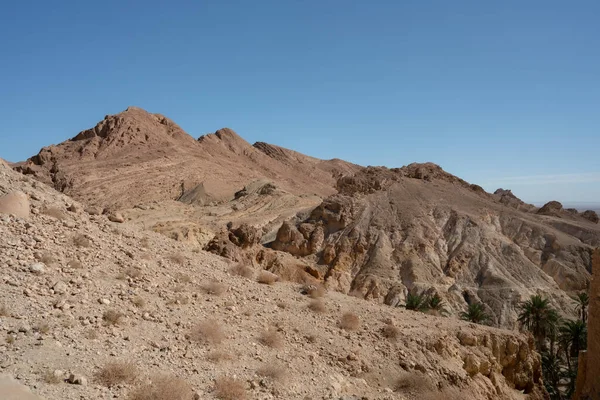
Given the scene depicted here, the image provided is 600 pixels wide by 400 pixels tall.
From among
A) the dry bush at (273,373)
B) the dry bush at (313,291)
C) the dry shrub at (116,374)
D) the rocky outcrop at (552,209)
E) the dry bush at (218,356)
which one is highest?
the rocky outcrop at (552,209)

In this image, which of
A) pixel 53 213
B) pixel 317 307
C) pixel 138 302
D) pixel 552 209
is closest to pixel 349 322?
pixel 317 307

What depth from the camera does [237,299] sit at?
10.5 m

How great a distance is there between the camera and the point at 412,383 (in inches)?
379

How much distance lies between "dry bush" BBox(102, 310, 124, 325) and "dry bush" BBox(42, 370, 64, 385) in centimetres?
171

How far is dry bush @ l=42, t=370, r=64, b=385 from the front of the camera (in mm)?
5809

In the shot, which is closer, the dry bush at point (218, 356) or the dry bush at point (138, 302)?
the dry bush at point (218, 356)

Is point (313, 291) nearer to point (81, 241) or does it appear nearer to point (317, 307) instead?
point (317, 307)

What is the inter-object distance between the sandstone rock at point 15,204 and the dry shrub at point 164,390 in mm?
5140

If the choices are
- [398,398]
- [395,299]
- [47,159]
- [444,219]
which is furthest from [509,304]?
[47,159]

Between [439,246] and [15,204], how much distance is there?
32.0 m

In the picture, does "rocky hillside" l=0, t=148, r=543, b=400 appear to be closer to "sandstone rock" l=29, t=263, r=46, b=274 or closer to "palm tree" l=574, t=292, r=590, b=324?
"sandstone rock" l=29, t=263, r=46, b=274

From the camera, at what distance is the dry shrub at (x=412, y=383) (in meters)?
9.50

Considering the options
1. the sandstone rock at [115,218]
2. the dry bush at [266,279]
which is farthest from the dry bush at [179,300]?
the sandstone rock at [115,218]

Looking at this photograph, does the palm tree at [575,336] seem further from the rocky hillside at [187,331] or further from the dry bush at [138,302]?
the dry bush at [138,302]
